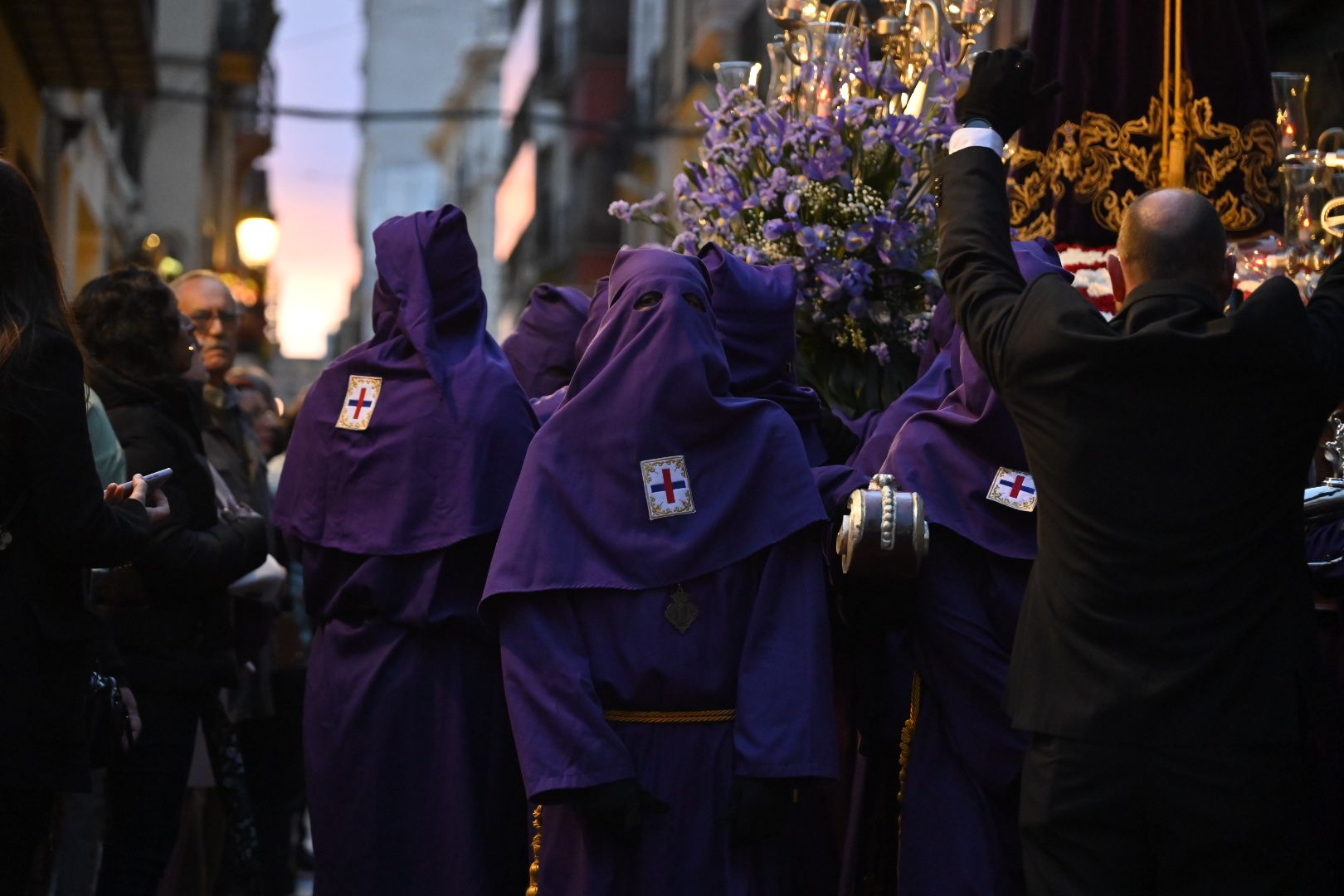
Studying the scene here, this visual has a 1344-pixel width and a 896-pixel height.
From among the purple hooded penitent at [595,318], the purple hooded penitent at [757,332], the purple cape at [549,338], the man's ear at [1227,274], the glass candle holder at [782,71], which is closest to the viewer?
the man's ear at [1227,274]

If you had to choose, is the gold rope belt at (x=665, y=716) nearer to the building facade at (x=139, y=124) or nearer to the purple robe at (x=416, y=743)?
the purple robe at (x=416, y=743)

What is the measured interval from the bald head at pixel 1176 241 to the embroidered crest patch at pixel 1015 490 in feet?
2.12

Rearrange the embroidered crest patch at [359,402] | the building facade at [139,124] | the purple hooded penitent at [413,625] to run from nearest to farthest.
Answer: the purple hooded penitent at [413,625] < the embroidered crest patch at [359,402] < the building facade at [139,124]

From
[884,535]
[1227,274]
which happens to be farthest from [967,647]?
[1227,274]

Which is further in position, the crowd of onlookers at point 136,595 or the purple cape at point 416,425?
the purple cape at point 416,425

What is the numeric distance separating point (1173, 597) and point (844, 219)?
8.30ft

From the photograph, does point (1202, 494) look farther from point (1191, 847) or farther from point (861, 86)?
point (861, 86)

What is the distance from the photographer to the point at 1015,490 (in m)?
4.44

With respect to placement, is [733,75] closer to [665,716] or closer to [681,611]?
[681,611]

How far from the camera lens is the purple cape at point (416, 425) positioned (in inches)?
207

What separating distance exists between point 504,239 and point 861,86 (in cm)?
4722

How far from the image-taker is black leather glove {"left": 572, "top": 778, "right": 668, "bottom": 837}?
429 centimetres

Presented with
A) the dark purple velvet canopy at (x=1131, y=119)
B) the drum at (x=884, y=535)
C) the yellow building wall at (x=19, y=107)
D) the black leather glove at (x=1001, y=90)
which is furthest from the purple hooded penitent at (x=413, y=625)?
the yellow building wall at (x=19, y=107)

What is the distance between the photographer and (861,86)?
6246 millimetres
